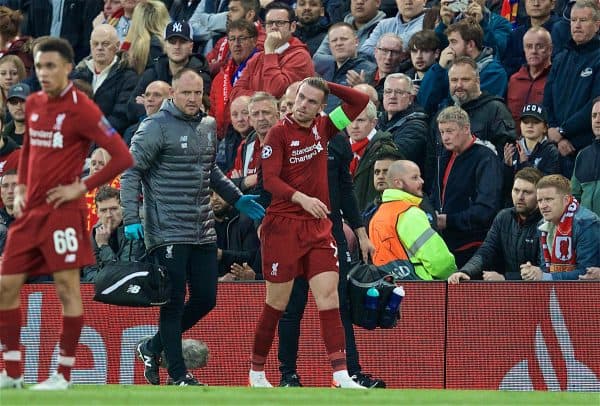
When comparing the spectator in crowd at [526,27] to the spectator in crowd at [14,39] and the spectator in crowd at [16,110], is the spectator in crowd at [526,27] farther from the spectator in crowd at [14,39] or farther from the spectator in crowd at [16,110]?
the spectator in crowd at [14,39]

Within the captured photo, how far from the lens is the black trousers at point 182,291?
11.5 metres

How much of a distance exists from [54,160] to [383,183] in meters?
4.86

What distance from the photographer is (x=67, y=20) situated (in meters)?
19.7

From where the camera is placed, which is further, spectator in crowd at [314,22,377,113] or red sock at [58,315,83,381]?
spectator in crowd at [314,22,377,113]

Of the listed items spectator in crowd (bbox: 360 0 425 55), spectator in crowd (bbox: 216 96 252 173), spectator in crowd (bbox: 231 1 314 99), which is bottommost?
spectator in crowd (bbox: 216 96 252 173)

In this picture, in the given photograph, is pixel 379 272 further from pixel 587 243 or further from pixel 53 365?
pixel 53 365

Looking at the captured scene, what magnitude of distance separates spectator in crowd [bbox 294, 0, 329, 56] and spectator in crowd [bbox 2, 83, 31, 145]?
3.29 meters

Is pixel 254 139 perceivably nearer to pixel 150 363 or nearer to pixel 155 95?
pixel 155 95

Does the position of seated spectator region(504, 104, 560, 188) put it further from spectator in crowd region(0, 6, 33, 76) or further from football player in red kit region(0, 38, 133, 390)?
spectator in crowd region(0, 6, 33, 76)

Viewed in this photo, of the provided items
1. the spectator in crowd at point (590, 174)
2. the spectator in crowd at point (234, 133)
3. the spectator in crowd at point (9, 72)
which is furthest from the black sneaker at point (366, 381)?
the spectator in crowd at point (9, 72)

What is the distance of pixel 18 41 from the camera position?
1875 cm

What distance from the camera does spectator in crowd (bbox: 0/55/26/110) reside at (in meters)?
17.7

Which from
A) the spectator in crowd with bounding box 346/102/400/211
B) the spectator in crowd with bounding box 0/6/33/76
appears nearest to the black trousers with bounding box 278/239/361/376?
the spectator in crowd with bounding box 346/102/400/211

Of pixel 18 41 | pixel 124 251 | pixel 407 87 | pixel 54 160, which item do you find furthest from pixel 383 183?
pixel 18 41
